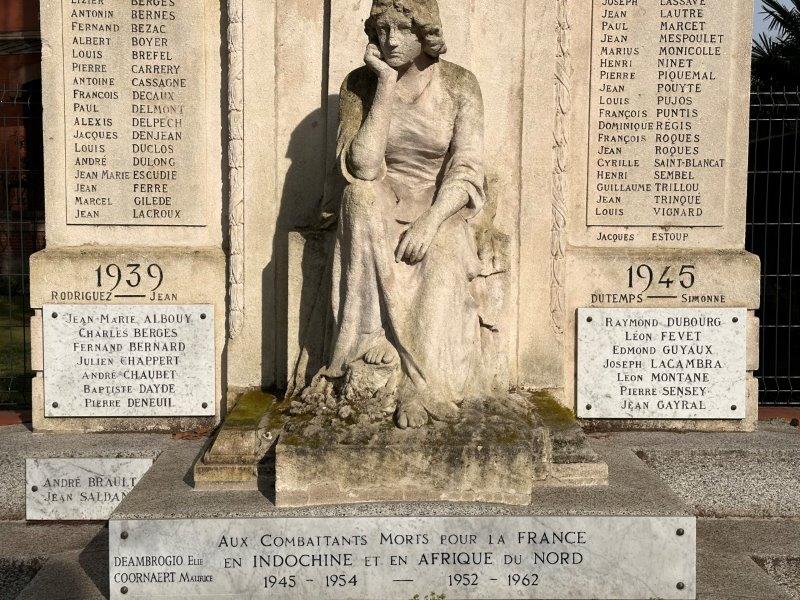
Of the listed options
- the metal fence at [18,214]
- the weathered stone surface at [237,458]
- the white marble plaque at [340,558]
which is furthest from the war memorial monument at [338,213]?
the metal fence at [18,214]

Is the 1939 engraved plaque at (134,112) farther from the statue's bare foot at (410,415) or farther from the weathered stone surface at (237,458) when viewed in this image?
the statue's bare foot at (410,415)

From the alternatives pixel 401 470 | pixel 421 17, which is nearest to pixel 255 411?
pixel 401 470

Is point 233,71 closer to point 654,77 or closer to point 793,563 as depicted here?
point 654,77

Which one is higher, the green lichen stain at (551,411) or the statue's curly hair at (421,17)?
the statue's curly hair at (421,17)

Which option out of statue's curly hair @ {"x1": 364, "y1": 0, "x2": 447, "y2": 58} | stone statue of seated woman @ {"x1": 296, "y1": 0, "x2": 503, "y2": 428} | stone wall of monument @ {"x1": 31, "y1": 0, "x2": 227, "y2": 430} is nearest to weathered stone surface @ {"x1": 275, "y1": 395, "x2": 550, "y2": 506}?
stone statue of seated woman @ {"x1": 296, "y1": 0, "x2": 503, "y2": 428}

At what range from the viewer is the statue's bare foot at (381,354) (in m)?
5.79

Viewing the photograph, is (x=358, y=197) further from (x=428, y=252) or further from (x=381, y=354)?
→ (x=381, y=354)

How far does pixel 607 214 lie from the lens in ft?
24.6

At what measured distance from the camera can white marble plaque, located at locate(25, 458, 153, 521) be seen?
6805 millimetres

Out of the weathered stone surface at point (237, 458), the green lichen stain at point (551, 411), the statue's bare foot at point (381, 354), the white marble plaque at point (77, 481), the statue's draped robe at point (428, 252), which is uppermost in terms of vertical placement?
the statue's draped robe at point (428, 252)

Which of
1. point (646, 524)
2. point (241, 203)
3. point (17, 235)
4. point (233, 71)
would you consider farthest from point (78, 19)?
point (17, 235)

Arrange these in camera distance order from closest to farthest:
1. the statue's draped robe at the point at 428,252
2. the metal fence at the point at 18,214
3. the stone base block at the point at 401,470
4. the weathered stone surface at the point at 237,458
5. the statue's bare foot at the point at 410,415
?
the stone base block at the point at 401,470 → the statue's bare foot at the point at 410,415 → the weathered stone surface at the point at 237,458 → the statue's draped robe at the point at 428,252 → the metal fence at the point at 18,214

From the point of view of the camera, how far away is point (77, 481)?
6816 millimetres

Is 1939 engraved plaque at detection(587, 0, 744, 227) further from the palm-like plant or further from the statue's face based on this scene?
the palm-like plant
